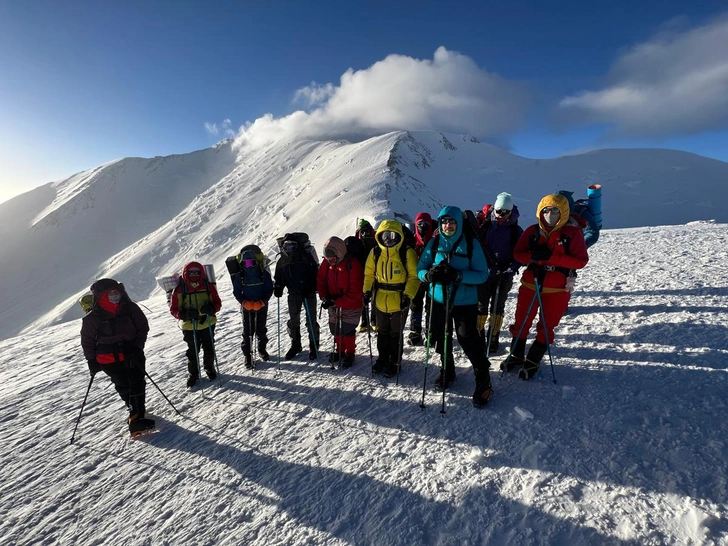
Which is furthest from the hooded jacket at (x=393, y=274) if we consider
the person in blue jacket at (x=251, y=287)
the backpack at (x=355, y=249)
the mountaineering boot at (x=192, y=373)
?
the mountaineering boot at (x=192, y=373)

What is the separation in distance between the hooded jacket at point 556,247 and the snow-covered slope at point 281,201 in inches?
1483

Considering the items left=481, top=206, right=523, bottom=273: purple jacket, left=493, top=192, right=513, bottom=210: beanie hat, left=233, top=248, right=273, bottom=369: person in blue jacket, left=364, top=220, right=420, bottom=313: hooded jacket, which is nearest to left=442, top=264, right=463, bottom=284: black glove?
left=364, top=220, right=420, bottom=313: hooded jacket

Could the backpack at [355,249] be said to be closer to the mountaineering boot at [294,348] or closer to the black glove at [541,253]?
the mountaineering boot at [294,348]

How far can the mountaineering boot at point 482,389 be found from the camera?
14.1ft

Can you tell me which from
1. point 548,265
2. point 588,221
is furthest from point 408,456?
point 588,221

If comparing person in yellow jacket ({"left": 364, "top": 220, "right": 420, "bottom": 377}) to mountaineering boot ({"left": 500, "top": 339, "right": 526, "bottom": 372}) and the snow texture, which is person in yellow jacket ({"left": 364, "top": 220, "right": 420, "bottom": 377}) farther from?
mountaineering boot ({"left": 500, "top": 339, "right": 526, "bottom": 372})

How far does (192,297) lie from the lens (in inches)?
239

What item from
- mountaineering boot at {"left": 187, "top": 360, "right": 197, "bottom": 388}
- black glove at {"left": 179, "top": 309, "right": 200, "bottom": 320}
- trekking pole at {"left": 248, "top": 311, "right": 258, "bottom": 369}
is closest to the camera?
black glove at {"left": 179, "top": 309, "right": 200, "bottom": 320}

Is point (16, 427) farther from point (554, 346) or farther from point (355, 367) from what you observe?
point (554, 346)

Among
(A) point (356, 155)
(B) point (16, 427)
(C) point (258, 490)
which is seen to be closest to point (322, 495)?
(C) point (258, 490)

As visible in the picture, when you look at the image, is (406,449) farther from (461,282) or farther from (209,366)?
(209,366)

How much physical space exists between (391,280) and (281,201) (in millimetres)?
79996

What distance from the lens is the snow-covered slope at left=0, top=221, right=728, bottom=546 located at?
295 centimetres

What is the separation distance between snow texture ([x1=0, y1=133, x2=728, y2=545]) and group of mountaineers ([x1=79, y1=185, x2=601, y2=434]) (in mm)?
478
